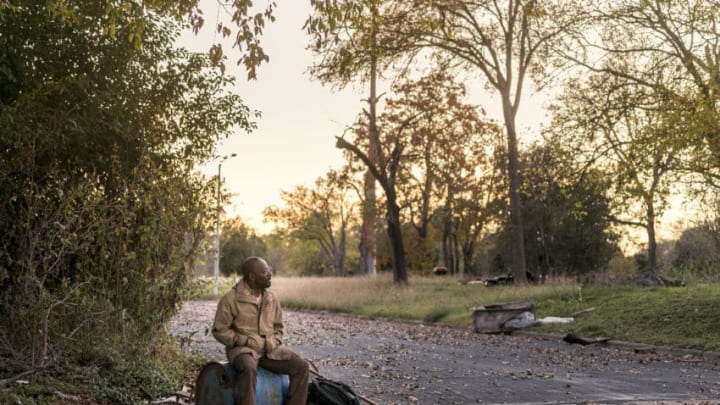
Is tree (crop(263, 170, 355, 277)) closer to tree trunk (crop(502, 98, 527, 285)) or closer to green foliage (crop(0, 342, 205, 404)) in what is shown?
tree trunk (crop(502, 98, 527, 285))

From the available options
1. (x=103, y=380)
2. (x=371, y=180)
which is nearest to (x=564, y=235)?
(x=371, y=180)

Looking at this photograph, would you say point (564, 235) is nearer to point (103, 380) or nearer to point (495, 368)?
point (495, 368)

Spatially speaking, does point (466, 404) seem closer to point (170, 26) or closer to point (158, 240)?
point (158, 240)

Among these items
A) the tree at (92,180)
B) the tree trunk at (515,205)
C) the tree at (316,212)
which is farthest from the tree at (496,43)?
the tree at (316,212)

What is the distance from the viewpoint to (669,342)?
18.5m

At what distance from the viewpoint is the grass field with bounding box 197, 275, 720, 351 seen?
19.8 meters

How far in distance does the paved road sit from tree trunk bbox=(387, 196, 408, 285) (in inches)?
678

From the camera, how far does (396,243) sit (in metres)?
41.8

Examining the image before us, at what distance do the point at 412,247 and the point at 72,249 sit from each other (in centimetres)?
4800

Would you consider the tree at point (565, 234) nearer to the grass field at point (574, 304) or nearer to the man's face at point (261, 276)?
the grass field at point (574, 304)

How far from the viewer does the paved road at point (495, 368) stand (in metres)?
11.4

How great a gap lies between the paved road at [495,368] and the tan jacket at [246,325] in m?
3.49

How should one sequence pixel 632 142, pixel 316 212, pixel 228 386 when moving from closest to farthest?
1. pixel 228 386
2. pixel 632 142
3. pixel 316 212

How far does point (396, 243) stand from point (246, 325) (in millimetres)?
34094
